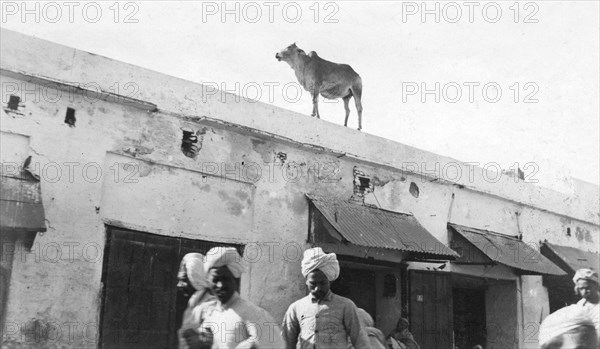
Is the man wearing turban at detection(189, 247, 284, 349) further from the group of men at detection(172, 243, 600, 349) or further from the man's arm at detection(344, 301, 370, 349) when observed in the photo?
the man's arm at detection(344, 301, 370, 349)

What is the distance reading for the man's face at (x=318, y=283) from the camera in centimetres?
523

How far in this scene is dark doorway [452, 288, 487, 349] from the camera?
1254cm

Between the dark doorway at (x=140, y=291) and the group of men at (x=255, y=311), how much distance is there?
212cm

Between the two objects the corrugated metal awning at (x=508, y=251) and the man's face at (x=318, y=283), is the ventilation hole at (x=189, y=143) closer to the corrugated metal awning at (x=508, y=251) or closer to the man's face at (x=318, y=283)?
the man's face at (x=318, y=283)

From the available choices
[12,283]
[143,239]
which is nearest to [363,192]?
[143,239]

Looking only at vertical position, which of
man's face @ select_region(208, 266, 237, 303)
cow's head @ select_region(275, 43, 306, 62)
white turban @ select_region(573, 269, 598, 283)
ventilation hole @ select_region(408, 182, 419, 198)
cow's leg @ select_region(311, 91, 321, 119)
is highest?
cow's head @ select_region(275, 43, 306, 62)

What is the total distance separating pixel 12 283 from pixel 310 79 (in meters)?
5.47

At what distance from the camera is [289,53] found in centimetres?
1015

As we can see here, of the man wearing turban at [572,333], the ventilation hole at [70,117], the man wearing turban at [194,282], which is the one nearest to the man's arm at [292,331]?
the man wearing turban at [194,282]

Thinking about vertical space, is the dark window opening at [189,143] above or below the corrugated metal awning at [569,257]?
above

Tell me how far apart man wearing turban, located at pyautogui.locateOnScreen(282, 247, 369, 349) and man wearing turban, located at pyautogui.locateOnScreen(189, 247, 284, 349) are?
1.02 metres

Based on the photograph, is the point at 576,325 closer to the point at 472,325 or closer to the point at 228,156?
the point at 228,156

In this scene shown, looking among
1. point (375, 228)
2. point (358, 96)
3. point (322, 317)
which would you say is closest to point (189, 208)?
point (375, 228)

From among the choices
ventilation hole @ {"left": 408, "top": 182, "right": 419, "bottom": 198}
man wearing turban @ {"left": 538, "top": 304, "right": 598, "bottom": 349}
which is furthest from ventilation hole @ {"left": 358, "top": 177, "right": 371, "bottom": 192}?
man wearing turban @ {"left": 538, "top": 304, "right": 598, "bottom": 349}
